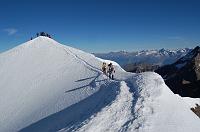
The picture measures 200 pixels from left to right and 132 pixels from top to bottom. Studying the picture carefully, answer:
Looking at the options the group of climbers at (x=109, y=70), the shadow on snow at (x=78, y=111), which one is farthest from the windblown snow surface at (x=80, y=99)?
the group of climbers at (x=109, y=70)

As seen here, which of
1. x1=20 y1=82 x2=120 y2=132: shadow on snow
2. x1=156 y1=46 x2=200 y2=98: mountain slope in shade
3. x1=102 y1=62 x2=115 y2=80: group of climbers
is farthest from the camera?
x1=156 y1=46 x2=200 y2=98: mountain slope in shade

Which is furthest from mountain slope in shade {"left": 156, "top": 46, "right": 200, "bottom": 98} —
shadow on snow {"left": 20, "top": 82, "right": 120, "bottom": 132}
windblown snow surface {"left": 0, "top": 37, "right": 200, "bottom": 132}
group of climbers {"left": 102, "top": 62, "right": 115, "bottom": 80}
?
shadow on snow {"left": 20, "top": 82, "right": 120, "bottom": 132}

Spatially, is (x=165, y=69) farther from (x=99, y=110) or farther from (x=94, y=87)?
(x=99, y=110)

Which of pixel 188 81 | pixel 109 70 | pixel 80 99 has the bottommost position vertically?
pixel 80 99

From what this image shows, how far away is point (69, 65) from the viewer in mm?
59656

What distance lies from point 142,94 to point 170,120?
14.6 ft

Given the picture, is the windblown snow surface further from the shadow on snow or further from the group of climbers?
the group of climbers

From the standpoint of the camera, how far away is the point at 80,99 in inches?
1499

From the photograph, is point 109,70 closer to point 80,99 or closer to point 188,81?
point 80,99

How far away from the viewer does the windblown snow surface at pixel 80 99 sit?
86.6 feet

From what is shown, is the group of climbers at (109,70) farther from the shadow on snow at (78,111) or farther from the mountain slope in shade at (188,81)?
the mountain slope in shade at (188,81)

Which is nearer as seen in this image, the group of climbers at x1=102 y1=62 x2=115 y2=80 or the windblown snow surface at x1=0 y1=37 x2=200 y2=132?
the windblown snow surface at x1=0 y1=37 x2=200 y2=132

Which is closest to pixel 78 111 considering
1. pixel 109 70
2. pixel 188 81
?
pixel 109 70

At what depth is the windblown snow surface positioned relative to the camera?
26391 mm
